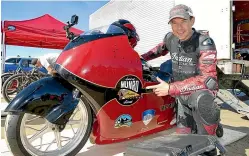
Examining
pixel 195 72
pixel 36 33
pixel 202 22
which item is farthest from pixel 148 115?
pixel 36 33

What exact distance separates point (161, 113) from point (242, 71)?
100 inches

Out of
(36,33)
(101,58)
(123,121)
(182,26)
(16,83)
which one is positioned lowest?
(123,121)

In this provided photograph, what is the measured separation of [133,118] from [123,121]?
0.39 feet

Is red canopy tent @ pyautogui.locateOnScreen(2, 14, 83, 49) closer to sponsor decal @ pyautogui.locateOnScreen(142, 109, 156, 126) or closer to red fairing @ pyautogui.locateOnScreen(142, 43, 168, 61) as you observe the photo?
red fairing @ pyautogui.locateOnScreen(142, 43, 168, 61)

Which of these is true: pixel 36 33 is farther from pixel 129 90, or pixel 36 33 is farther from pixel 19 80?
pixel 129 90

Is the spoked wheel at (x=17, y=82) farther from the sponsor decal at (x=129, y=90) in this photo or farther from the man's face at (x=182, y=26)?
the man's face at (x=182, y=26)

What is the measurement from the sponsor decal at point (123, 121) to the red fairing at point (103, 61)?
12.2 inches

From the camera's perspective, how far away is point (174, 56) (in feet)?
8.07

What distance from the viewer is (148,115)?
8.62 feet

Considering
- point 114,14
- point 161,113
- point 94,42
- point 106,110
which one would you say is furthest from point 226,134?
point 114,14

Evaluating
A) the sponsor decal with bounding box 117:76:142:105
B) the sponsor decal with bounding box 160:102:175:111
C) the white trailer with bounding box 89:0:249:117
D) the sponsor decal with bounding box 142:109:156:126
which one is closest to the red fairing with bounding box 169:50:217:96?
the sponsor decal with bounding box 117:76:142:105

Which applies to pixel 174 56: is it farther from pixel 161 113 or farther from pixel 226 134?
pixel 226 134

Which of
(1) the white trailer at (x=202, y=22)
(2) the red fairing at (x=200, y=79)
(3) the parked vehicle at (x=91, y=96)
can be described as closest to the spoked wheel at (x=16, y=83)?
(1) the white trailer at (x=202, y=22)

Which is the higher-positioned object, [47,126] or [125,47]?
[125,47]
